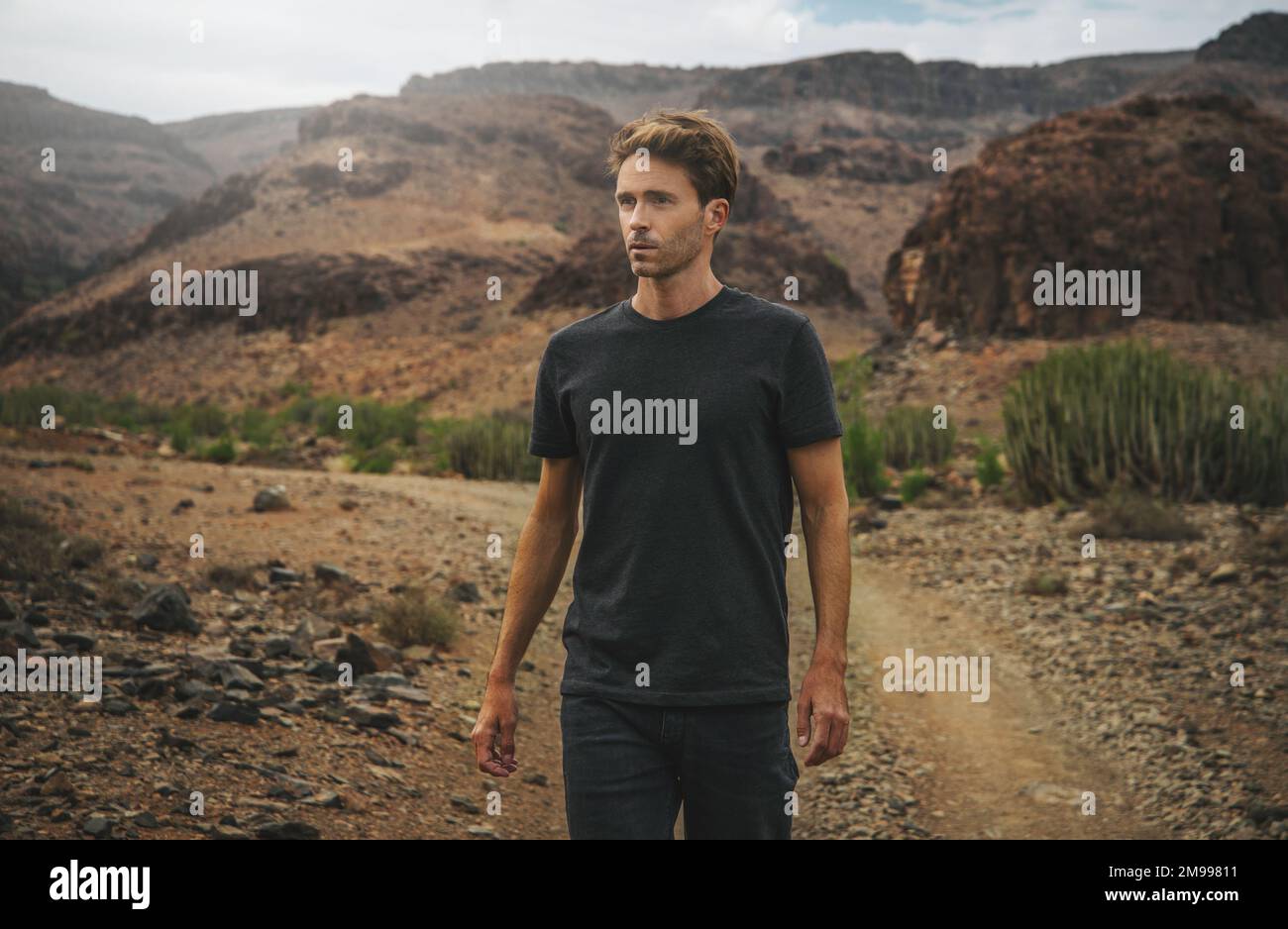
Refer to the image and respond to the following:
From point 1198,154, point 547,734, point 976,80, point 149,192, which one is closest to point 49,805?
point 547,734

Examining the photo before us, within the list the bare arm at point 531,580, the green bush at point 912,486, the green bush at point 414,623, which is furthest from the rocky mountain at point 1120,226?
the bare arm at point 531,580

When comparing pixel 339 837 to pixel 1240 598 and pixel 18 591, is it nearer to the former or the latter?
pixel 18 591

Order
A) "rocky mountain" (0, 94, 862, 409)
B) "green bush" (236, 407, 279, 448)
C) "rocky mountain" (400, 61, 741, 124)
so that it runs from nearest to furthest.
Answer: "green bush" (236, 407, 279, 448) < "rocky mountain" (0, 94, 862, 409) < "rocky mountain" (400, 61, 741, 124)

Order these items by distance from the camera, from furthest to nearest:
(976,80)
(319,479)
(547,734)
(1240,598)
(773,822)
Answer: (976,80) < (319,479) < (1240,598) < (547,734) < (773,822)

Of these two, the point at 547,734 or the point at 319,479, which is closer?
the point at 547,734

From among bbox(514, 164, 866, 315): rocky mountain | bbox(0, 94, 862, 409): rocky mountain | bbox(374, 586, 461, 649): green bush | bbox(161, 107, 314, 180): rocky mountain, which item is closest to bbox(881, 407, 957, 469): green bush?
bbox(374, 586, 461, 649): green bush

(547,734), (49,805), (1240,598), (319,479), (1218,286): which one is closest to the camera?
(49,805)

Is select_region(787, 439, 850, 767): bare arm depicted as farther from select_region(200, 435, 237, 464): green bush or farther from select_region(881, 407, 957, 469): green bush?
select_region(200, 435, 237, 464): green bush

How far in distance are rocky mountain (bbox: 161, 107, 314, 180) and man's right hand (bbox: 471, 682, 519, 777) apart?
108 m

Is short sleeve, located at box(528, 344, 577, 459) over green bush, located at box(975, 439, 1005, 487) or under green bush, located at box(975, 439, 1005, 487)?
over

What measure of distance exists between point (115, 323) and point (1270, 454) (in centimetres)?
3900

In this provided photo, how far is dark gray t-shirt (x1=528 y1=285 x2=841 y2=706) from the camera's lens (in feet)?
6.93

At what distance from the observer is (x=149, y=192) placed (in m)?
74.9

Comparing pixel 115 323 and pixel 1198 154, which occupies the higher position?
pixel 1198 154
